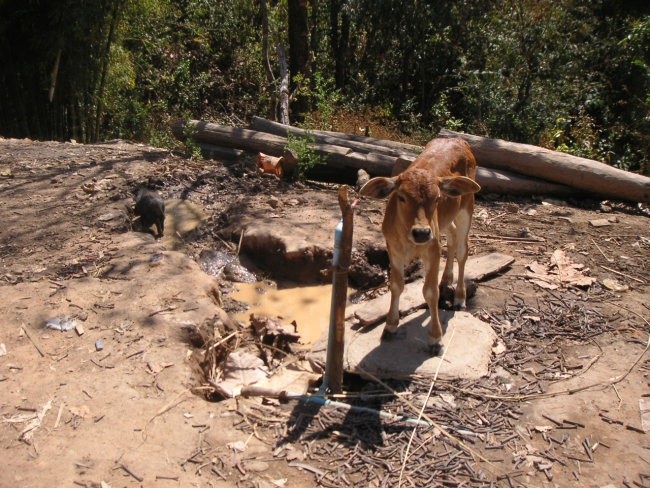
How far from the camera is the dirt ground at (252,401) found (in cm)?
338

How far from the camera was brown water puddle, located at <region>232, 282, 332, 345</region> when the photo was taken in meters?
5.45

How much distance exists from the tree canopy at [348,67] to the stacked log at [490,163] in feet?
3.69

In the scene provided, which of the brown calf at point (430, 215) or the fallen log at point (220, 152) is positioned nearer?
the brown calf at point (430, 215)

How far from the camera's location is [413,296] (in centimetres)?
520

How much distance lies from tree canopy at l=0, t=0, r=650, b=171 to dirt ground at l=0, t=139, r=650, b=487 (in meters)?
3.94

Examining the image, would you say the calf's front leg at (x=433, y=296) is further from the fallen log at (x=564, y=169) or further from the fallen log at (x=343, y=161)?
the fallen log at (x=564, y=169)

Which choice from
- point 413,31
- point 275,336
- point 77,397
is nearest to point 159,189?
point 275,336

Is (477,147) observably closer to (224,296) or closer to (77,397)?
(224,296)

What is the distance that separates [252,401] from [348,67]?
11.2m

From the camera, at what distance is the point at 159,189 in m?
7.49

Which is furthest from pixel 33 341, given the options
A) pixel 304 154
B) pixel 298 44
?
pixel 298 44

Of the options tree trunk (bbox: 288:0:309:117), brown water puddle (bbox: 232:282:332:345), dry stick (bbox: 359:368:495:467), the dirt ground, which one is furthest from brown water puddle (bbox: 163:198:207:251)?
tree trunk (bbox: 288:0:309:117)

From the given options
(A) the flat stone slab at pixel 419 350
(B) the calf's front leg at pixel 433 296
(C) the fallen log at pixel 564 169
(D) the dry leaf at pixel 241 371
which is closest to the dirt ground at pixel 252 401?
(A) the flat stone slab at pixel 419 350

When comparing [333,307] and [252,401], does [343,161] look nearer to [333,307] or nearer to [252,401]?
[333,307]
